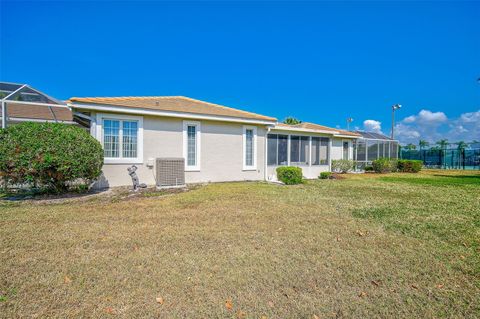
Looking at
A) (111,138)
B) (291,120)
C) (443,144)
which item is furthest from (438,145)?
(111,138)

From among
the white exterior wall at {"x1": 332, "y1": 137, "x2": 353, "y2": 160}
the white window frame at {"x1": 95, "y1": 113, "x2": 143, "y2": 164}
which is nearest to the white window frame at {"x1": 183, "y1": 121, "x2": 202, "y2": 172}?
the white window frame at {"x1": 95, "y1": 113, "x2": 143, "y2": 164}

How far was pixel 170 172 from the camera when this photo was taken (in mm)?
9406

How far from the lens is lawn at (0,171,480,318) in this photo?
234 cm

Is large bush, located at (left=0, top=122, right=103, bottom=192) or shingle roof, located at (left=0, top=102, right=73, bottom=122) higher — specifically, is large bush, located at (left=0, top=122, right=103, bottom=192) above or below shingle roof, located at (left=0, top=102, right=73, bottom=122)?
below

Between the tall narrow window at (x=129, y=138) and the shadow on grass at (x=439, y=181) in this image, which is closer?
the tall narrow window at (x=129, y=138)

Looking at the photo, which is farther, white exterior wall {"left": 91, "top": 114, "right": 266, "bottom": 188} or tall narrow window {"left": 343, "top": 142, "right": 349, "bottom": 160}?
tall narrow window {"left": 343, "top": 142, "right": 349, "bottom": 160}

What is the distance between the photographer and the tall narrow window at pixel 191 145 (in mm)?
10516

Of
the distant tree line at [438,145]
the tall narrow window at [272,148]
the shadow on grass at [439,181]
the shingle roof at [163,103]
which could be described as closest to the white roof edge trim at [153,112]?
the shingle roof at [163,103]

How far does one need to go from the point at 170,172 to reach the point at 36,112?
8.34 m

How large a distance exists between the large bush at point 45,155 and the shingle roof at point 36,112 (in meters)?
3.75

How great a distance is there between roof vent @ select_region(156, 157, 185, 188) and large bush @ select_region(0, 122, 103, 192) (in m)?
2.26

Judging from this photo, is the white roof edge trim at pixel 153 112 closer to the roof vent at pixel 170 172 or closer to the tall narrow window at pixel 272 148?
the tall narrow window at pixel 272 148

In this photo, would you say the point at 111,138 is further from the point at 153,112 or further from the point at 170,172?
the point at 170,172

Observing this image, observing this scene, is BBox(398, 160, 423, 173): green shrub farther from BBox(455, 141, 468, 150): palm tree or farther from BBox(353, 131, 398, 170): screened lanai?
BBox(455, 141, 468, 150): palm tree
